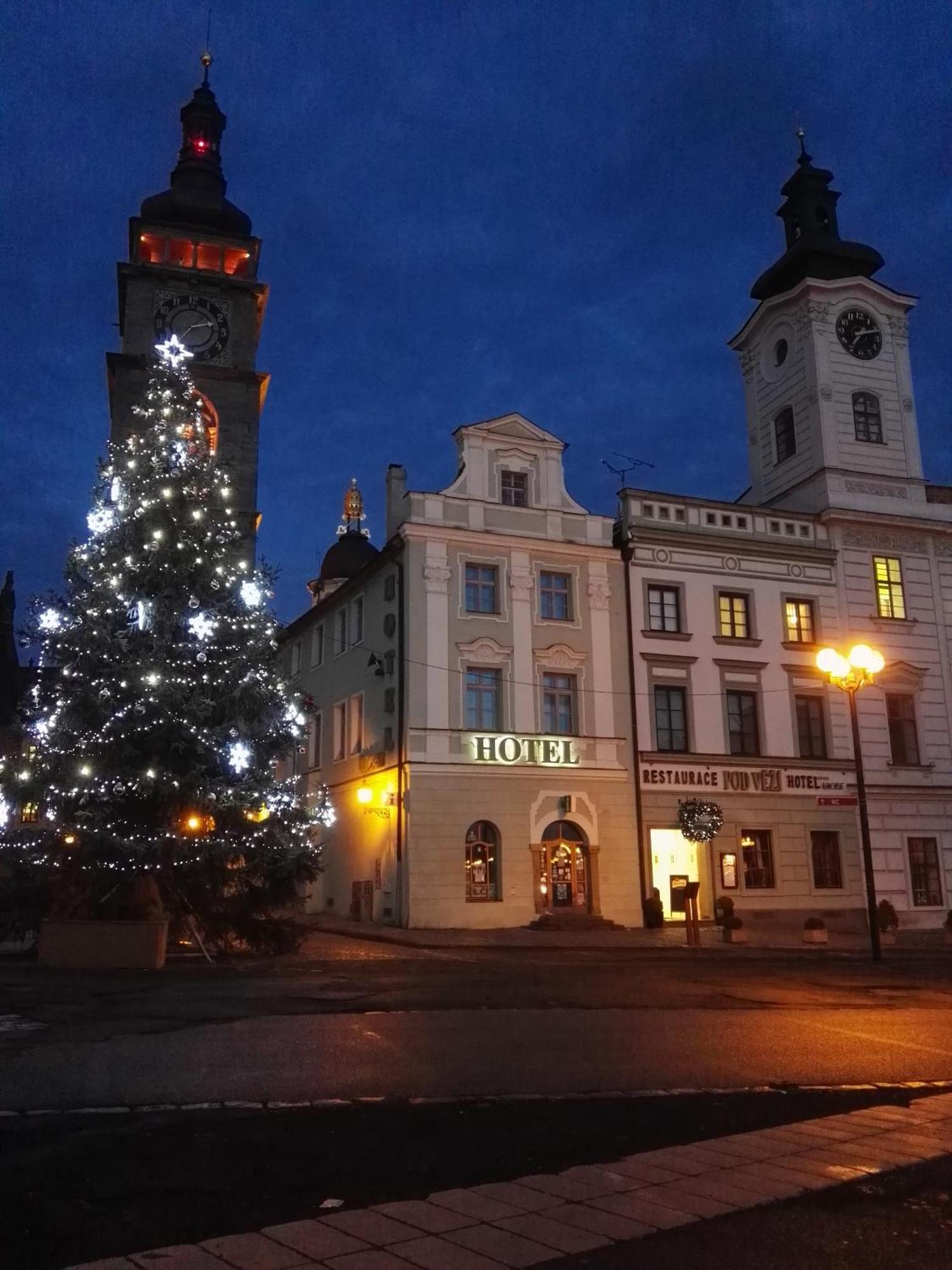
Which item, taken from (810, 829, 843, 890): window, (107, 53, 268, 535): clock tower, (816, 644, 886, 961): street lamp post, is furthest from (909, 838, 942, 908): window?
(107, 53, 268, 535): clock tower

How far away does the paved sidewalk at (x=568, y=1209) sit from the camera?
13.7ft

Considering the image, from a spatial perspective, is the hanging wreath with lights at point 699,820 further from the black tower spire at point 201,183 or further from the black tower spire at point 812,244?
the black tower spire at point 201,183

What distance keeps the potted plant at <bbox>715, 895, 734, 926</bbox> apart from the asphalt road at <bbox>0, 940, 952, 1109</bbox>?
9.97 m

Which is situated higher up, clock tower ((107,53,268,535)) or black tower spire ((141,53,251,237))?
black tower spire ((141,53,251,237))

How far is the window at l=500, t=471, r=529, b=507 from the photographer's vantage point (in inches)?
1278

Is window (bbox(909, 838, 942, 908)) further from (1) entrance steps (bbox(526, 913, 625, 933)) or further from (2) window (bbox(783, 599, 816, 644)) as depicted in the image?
(1) entrance steps (bbox(526, 913, 625, 933))

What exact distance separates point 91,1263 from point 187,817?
15930mm

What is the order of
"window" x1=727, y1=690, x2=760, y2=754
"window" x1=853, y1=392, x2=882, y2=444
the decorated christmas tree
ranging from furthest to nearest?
1. "window" x1=853, y1=392, x2=882, y2=444
2. "window" x1=727, y1=690, x2=760, y2=754
3. the decorated christmas tree

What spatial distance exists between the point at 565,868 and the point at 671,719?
575 centimetres

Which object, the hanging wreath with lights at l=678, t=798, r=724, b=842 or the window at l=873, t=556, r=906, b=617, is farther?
the window at l=873, t=556, r=906, b=617

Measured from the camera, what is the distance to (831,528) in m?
36.5

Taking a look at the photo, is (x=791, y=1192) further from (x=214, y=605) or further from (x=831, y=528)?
(x=831, y=528)

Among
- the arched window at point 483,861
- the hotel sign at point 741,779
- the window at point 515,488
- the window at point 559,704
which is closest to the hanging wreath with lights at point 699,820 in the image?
the hotel sign at point 741,779

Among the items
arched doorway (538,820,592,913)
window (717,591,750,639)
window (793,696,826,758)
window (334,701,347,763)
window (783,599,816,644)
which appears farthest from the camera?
window (334,701,347,763)
